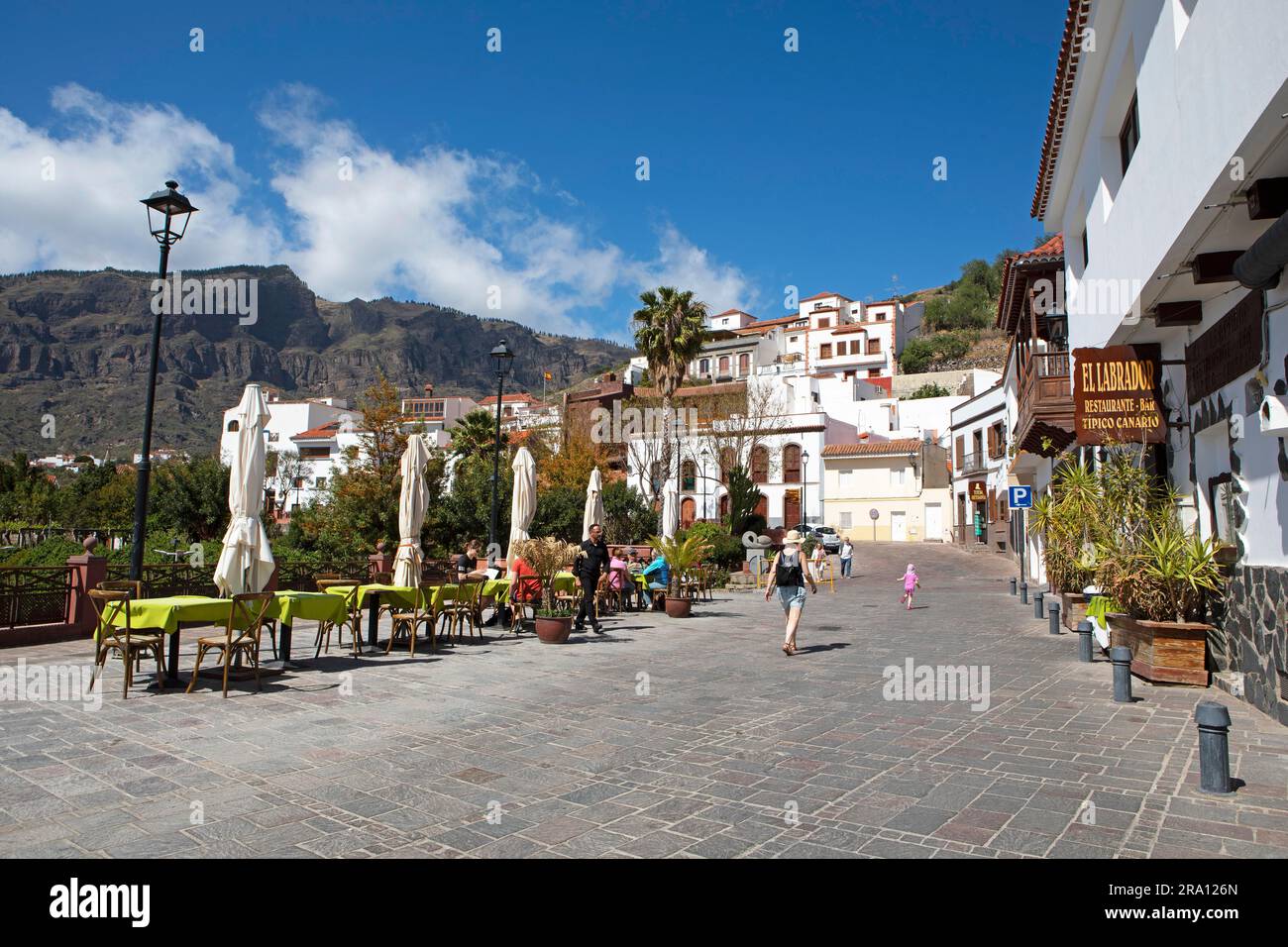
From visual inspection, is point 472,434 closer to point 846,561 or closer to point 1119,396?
point 846,561

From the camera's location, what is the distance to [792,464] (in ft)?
163

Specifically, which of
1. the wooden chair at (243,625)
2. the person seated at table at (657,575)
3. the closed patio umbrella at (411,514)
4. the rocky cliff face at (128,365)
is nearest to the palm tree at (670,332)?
the person seated at table at (657,575)

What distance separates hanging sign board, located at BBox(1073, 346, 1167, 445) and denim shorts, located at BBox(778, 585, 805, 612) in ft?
13.5

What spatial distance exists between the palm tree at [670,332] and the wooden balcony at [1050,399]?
19812mm

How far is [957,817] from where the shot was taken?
4.67 m

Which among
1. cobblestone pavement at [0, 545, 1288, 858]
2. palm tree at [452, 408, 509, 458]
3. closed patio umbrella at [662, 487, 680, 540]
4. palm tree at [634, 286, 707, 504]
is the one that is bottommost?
cobblestone pavement at [0, 545, 1288, 858]

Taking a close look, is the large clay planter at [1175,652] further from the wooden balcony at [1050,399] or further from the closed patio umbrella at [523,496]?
the closed patio umbrella at [523,496]

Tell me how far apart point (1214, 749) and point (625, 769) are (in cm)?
372

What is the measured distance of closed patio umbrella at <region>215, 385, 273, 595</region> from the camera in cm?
891

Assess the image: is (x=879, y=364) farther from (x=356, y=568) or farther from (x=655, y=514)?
(x=356, y=568)

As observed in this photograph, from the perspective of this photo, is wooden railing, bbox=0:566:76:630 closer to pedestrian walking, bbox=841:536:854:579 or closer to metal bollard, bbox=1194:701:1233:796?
metal bollard, bbox=1194:701:1233:796

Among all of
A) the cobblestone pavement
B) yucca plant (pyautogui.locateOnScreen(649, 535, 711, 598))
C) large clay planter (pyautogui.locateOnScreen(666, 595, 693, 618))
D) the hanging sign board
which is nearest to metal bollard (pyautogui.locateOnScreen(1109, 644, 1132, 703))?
the cobblestone pavement
